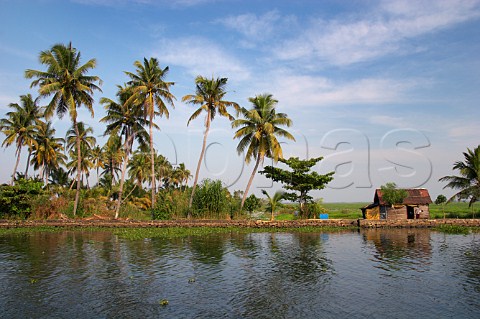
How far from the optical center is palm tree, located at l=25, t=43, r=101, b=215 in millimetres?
34094

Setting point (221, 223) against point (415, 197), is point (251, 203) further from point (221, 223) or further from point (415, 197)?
point (415, 197)

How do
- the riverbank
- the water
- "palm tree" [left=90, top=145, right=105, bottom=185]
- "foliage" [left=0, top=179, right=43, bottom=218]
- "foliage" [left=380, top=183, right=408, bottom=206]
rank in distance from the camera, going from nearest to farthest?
1. the water
2. the riverbank
3. "foliage" [left=0, top=179, right=43, bottom=218]
4. "foliage" [left=380, top=183, right=408, bottom=206]
5. "palm tree" [left=90, top=145, right=105, bottom=185]

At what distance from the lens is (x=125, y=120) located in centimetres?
3931

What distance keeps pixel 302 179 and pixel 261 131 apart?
7.08 m

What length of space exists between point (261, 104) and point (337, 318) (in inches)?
1209

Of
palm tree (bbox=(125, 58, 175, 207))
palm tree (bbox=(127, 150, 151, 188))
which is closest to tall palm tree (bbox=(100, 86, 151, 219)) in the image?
palm tree (bbox=(125, 58, 175, 207))

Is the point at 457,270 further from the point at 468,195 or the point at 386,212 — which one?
the point at 468,195

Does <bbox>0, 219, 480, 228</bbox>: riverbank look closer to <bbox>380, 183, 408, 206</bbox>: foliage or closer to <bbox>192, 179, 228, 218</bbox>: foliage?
<bbox>192, 179, 228, 218</bbox>: foliage

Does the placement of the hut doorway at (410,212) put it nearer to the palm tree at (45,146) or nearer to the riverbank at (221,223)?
the riverbank at (221,223)

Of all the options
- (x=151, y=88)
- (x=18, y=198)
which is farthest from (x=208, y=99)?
(x=18, y=198)

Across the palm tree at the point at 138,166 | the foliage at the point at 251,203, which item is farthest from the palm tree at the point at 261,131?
the palm tree at the point at 138,166

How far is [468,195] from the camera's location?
39.2 metres

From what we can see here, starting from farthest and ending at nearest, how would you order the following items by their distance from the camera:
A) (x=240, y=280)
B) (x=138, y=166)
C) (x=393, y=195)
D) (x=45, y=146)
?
(x=138, y=166) < (x=45, y=146) < (x=393, y=195) < (x=240, y=280)

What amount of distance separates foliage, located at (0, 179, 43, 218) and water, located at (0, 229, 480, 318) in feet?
46.7
